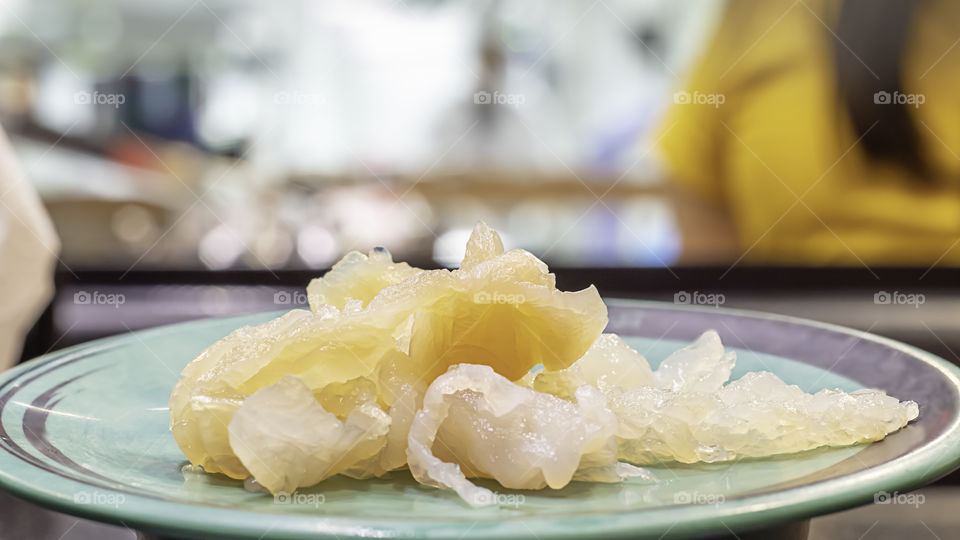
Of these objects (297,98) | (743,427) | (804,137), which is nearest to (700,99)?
(804,137)

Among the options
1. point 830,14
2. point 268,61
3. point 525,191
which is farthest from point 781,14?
point 268,61

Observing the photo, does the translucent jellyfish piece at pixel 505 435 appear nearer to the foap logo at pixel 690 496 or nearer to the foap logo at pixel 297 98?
the foap logo at pixel 690 496

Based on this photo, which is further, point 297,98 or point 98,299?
point 297,98

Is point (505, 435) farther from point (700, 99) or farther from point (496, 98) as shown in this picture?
point (700, 99)

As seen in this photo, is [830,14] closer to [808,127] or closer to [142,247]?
[808,127]

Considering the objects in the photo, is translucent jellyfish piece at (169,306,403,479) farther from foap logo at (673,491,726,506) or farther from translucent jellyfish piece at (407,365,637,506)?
foap logo at (673,491,726,506)

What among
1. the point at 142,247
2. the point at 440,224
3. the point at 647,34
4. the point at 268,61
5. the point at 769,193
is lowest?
the point at 142,247
